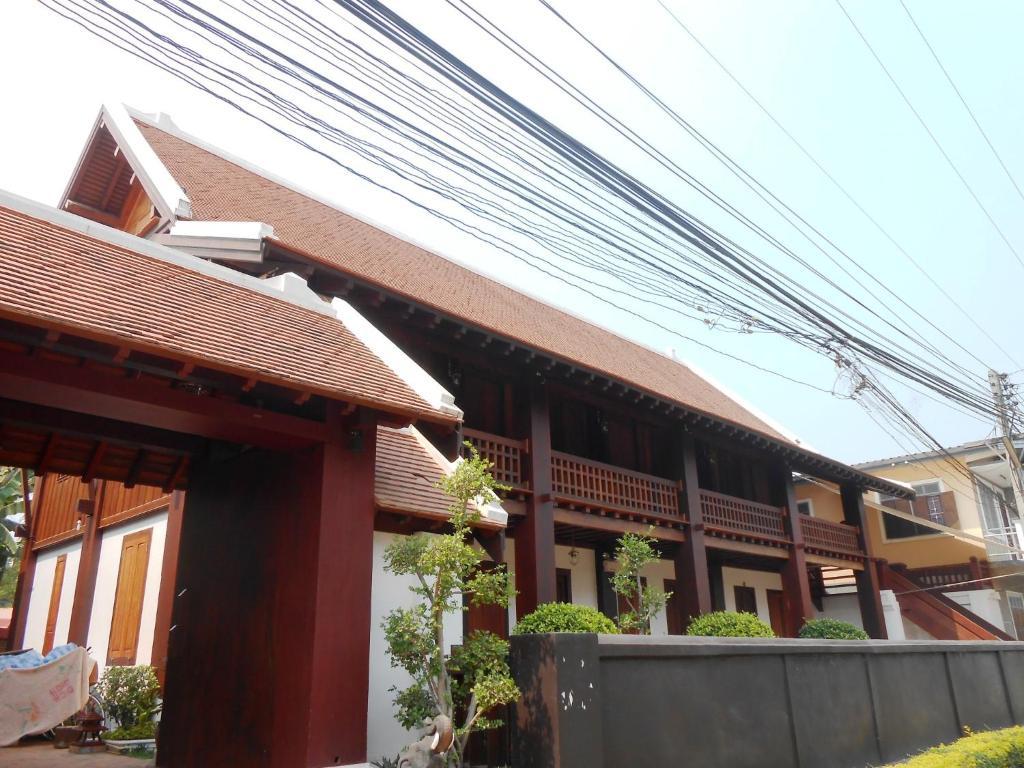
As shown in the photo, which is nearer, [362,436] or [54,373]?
[54,373]

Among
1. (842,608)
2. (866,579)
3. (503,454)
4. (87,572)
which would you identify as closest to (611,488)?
(503,454)

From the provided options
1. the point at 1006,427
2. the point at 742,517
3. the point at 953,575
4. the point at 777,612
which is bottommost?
the point at 777,612

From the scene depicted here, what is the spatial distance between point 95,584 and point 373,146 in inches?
397

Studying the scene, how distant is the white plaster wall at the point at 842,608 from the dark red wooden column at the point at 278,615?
20.0m

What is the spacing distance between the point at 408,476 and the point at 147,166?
7.10m

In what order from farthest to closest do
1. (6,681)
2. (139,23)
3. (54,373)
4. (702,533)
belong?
(702,533) < (6,681) < (54,373) < (139,23)

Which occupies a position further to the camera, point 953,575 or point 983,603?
point 953,575

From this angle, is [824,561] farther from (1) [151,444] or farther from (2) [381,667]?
(1) [151,444]

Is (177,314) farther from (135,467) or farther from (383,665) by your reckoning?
(383,665)

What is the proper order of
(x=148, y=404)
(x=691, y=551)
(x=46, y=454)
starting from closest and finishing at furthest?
(x=148, y=404), (x=46, y=454), (x=691, y=551)

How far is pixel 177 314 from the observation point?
6328 mm

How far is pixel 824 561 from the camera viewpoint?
19.9 meters

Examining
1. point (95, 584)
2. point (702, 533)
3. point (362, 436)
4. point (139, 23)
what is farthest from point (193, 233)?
point (702, 533)

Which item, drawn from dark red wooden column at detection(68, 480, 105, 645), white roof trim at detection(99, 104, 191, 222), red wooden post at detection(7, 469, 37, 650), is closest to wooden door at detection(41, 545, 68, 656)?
dark red wooden column at detection(68, 480, 105, 645)
